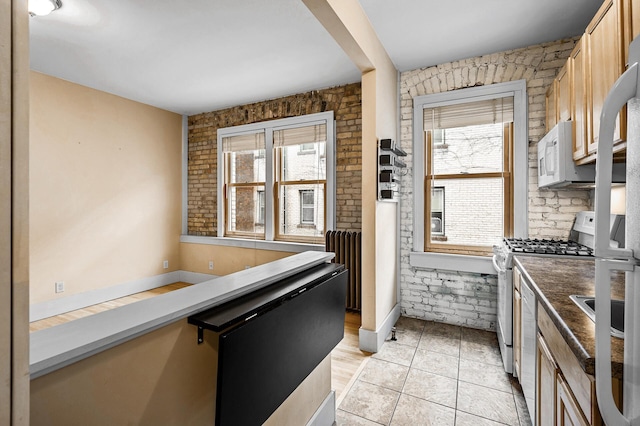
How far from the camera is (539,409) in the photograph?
5.07 ft

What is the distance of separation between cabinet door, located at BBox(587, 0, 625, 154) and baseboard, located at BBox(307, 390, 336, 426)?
203 centimetres

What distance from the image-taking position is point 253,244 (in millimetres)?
4684

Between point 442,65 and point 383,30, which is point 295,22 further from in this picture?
point 442,65

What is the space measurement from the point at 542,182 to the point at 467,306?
1.44 metres

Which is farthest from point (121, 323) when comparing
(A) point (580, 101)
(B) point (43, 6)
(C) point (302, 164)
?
(C) point (302, 164)

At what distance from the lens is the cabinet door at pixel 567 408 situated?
99 cm

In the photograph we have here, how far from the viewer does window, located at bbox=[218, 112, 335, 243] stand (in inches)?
169

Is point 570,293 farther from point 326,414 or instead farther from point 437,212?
point 437,212

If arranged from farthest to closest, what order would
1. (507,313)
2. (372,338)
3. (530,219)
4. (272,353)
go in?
(530,219), (372,338), (507,313), (272,353)

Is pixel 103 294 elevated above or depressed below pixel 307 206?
below

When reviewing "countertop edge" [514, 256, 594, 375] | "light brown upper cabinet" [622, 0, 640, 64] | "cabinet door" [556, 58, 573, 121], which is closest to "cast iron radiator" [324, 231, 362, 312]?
"cabinet door" [556, 58, 573, 121]

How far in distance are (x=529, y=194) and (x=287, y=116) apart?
3.14 m

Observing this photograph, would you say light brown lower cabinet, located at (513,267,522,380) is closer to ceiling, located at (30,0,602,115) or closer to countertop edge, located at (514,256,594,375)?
countertop edge, located at (514,256,594,375)

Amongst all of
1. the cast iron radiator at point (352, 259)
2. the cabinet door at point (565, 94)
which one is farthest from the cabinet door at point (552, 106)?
the cast iron radiator at point (352, 259)
